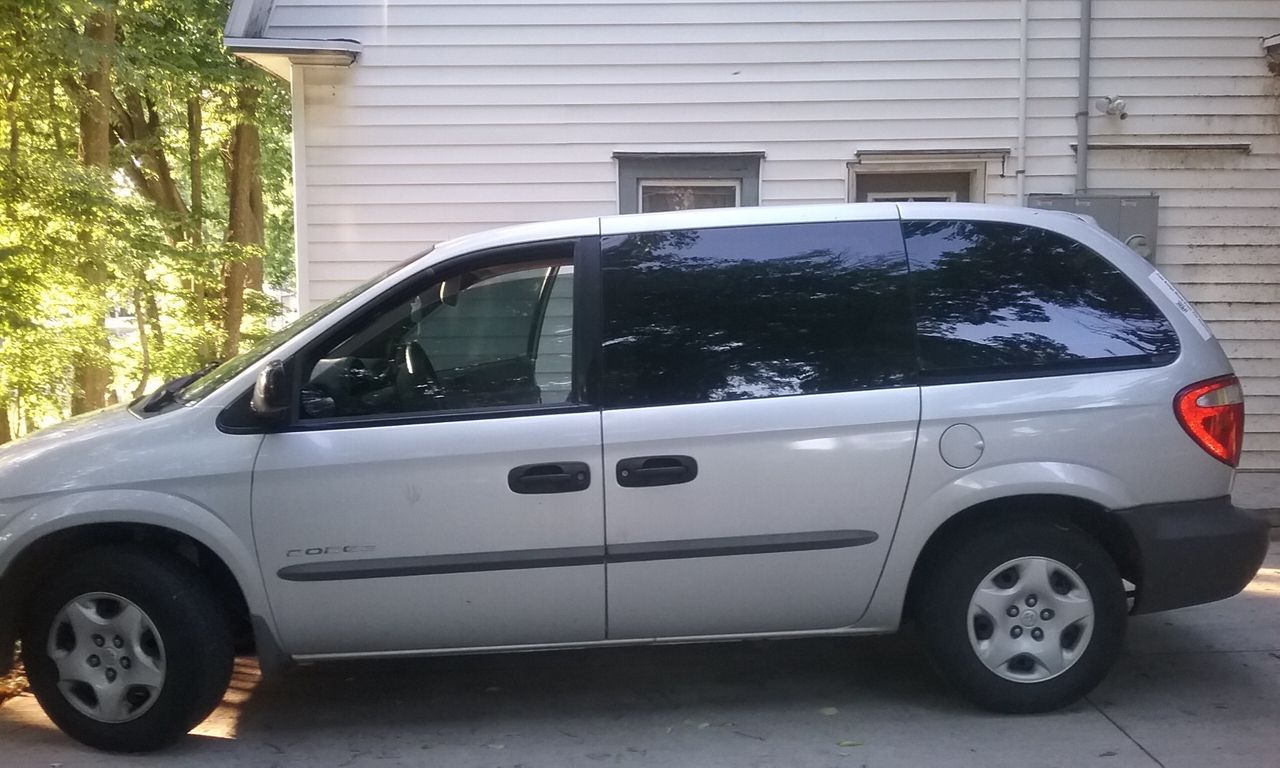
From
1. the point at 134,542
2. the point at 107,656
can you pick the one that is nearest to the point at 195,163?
the point at 134,542

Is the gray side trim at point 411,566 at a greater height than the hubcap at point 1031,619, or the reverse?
the gray side trim at point 411,566

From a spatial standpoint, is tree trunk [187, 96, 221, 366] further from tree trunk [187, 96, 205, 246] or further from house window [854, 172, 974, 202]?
house window [854, 172, 974, 202]

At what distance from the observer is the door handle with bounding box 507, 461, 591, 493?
385cm

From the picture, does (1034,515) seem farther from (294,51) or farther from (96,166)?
(96,166)

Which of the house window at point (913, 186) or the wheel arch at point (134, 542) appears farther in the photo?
the house window at point (913, 186)

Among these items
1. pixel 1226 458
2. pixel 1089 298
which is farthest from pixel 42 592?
pixel 1226 458

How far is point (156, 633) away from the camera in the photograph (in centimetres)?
387

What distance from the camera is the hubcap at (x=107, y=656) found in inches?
153

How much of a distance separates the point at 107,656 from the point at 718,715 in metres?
2.21

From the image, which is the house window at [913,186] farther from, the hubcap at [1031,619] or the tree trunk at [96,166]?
the tree trunk at [96,166]

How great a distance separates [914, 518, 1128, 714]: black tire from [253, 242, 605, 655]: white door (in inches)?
48.9

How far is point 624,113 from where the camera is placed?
7.88 metres

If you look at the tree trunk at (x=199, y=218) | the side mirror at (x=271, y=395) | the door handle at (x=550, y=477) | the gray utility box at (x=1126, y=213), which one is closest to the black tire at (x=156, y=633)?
the side mirror at (x=271, y=395)

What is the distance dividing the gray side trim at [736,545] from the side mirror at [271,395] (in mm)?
1241
